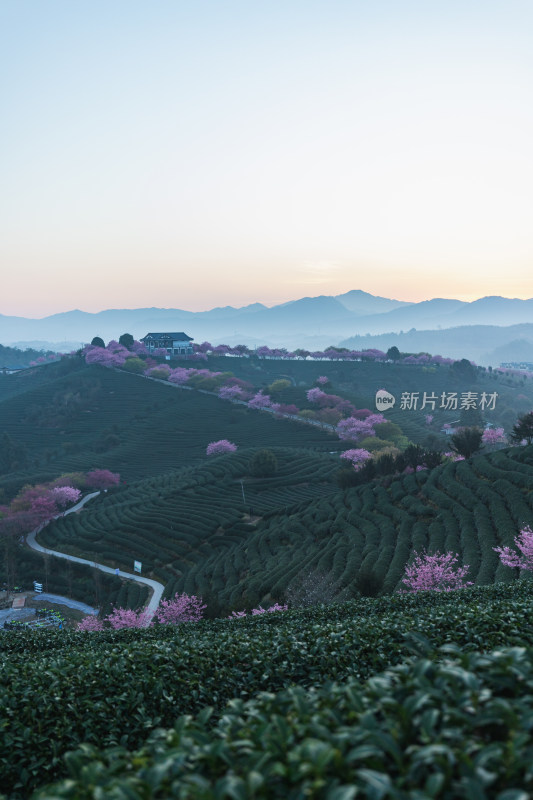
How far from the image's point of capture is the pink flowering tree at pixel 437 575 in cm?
2116

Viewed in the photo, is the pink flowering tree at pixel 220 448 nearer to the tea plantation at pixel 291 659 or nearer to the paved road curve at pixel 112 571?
the tea plantation at pixel 291 659

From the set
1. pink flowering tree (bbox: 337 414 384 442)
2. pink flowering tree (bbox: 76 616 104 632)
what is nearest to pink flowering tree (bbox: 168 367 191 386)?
pink flowering tree (bbox: 337 414 384 442)

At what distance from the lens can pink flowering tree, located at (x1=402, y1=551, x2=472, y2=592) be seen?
69.4 ft

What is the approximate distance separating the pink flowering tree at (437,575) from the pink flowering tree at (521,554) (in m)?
1.81

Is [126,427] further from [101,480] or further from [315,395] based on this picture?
[315,395]

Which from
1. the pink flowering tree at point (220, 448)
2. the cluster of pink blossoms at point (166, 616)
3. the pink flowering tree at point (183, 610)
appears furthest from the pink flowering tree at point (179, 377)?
the pink flowering tree at point (183, 610)

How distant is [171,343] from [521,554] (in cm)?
13199

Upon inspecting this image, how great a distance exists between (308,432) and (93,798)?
267ft

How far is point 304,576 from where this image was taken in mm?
26344

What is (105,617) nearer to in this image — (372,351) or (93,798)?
(93,798)

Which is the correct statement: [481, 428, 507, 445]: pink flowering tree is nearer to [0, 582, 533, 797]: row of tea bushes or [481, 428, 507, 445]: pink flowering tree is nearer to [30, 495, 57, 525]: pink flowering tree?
[30, 495, 57, 525]: pink flowering tree

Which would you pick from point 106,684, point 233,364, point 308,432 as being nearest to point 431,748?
point 106,684

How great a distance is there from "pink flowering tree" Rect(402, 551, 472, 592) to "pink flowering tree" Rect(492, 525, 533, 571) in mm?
1806

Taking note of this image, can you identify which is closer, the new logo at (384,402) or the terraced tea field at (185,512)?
the terraced tea field at (185,512)
